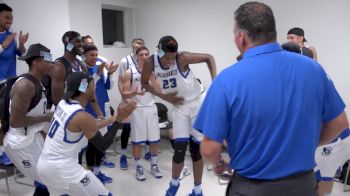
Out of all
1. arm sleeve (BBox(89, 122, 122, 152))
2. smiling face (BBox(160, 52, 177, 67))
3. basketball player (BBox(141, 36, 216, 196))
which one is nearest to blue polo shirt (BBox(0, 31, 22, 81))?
basketball player (BBox(141, 36, 216, 196))

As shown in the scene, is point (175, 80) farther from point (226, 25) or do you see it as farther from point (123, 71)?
point (226, 25)

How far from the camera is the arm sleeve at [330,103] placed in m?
1.33

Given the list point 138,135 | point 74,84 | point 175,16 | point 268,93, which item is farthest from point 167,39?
point 175,16

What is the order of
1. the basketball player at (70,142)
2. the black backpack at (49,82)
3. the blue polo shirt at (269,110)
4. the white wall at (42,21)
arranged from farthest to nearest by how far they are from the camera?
the white wall at (42,21), the black backpack at (49,82), the basketball player at (70,142), the blue polo shirt at (269,110)

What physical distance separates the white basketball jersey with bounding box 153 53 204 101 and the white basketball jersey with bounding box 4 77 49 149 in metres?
1.03

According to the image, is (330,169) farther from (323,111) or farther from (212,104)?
(212,104)

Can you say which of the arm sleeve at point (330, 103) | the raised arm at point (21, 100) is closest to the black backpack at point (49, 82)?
the raised arm at point (21, 100)

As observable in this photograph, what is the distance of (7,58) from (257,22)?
3.08 m

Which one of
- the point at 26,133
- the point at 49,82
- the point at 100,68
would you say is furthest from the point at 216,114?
the point at 100,68

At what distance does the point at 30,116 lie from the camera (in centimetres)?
242

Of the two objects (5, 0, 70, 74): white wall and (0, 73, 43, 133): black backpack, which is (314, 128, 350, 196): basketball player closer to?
(0, 73, 43, 133): black backpack

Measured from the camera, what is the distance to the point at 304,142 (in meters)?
1.28

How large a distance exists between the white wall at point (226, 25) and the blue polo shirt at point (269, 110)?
3043mm

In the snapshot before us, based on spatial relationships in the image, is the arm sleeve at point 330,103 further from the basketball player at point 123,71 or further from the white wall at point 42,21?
the white wall at point 42,21
